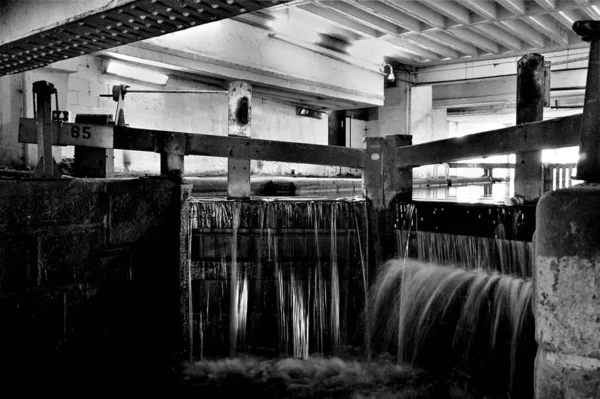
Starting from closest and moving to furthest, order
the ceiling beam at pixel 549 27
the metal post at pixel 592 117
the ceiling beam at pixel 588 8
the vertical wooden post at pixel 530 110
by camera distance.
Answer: the metal post at pixel 592 117
the vertical wooden post at pixel 530 110
the ceiling beam at pixel 588 8
the ceiling beam at pixel 549 27

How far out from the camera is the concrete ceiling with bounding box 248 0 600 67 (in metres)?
8.38

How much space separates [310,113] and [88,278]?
849cm

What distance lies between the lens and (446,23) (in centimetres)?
944

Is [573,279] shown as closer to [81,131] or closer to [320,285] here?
[320,285]

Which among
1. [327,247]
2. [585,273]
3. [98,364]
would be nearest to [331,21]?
[327,247]

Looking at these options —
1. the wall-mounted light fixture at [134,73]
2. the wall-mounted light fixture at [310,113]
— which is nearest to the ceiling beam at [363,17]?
the wall-mounted light fixture at [310,113]

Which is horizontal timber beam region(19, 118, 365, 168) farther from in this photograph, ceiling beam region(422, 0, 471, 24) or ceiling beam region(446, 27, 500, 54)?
ceiling beam region(446, 27, 500, 54)

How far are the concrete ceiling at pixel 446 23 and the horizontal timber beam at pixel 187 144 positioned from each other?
358 cm

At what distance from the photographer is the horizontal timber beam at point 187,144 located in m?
3.86

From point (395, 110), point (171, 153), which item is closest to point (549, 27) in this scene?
point (395, 110)

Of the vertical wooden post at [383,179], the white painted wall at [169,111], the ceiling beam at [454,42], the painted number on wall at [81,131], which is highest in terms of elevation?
the ceiling beam at [454,42]

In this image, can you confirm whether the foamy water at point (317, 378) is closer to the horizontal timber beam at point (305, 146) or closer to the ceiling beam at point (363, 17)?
the horizontal timber beam at point (305, 146)

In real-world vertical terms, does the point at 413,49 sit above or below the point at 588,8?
above

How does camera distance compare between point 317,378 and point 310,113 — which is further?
point 310,113
